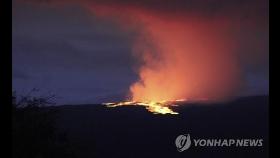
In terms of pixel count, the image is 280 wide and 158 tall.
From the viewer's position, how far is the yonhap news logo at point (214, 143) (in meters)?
9.77

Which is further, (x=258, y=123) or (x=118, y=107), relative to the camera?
(x=118, y=107)

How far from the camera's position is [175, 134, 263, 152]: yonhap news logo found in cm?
977

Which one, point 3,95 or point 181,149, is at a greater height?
point 3,95

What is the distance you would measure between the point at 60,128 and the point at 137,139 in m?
2.55

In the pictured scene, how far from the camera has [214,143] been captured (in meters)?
9.80

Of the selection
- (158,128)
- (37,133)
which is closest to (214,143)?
(158,128)

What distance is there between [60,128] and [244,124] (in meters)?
3.92

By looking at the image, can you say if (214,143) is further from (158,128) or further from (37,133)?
(37,133)

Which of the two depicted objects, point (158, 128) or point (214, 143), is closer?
point (214, 143)

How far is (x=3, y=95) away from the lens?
8289mm
